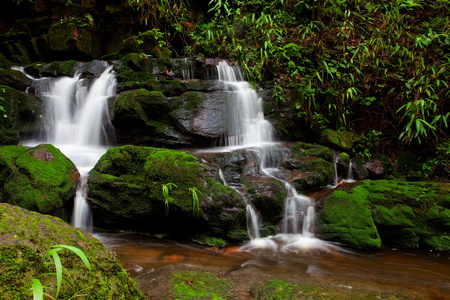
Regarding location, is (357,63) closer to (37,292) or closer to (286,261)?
(286,261)

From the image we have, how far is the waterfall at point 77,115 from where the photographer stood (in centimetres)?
643

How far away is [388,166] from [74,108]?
27.6 ft

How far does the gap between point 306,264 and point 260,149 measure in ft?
9.47

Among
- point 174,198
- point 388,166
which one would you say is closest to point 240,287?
point 174,198

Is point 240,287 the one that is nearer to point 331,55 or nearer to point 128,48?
point 331,55

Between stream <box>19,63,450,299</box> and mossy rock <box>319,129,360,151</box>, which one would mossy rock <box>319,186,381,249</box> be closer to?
stream <box>19,63,450,299</box>

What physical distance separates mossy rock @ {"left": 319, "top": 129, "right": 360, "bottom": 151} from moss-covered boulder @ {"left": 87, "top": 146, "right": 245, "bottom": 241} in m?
3.50

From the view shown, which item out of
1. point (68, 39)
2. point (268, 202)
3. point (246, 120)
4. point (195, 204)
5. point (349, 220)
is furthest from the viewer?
point (68, 39)

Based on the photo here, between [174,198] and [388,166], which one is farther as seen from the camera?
[388,166]

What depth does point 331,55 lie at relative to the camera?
24.8ft

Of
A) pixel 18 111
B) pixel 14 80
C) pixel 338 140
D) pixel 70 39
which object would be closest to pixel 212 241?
pixel 338 140

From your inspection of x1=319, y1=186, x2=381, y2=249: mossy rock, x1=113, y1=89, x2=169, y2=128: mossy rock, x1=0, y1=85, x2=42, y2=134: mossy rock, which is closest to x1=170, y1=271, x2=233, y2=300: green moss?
x1=319, y1=186, x2=381, y2=249: mossy rock

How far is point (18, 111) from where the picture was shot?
245 inches

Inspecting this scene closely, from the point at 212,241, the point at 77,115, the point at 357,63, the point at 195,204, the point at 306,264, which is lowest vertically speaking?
the point at 306,264
